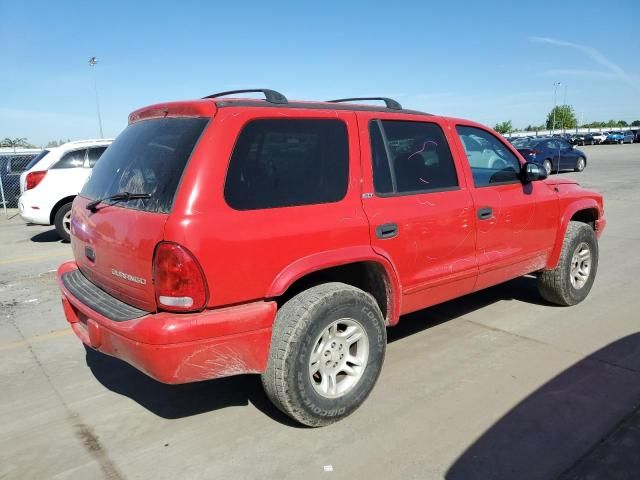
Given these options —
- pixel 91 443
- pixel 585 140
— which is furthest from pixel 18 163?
pixel 585 140

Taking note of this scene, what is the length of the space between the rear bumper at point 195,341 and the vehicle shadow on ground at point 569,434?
1.20m

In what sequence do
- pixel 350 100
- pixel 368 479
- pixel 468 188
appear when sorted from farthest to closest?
pixel 350 100, pixel 468 188, pixel 368 479

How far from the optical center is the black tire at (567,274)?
4773mm

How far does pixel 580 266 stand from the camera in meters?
5.07

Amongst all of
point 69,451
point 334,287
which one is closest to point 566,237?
point 334,287

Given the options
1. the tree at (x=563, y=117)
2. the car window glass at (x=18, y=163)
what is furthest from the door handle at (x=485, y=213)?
the tree at (x=563, y=117)

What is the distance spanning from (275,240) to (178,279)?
1.76ft

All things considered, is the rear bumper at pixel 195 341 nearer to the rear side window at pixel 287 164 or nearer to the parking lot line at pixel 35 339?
the rear side window at pixel 287 164

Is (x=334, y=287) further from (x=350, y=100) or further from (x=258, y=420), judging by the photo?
(x=350, y=100)

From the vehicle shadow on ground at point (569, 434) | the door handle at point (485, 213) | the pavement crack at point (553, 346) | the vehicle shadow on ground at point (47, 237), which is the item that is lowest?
the vehicle shadow on ground at point (569, 434)

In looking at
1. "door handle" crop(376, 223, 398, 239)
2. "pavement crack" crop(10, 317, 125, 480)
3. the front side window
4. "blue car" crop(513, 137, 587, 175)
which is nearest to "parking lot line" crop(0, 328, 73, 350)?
"pavement crack" crop(10, 317, 125, 480)

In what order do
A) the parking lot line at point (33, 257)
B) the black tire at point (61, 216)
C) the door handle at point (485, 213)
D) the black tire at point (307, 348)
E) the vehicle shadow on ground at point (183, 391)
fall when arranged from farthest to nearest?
the black tire at point (61, 216) → the parking lot line at point (33, 257) → the door handle at point (485, 213) → the vehicle shadow on ground at point (183, 391) → the black tire at point (307, 348)

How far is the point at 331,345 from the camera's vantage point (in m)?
3.07

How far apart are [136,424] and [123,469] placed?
1.51ft
